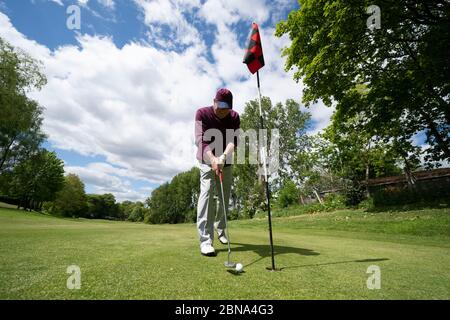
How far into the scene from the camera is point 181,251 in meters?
3.48

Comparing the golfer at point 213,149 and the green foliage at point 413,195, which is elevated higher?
the green foliage at point 413,195

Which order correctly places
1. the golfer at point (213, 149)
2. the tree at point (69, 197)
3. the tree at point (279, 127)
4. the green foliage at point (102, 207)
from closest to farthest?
1. the golfer at point (213, 149)
2. the tree at point (279, 127)
3. the tree at point (69, 197)
4. the green foliage at point (102, 207)

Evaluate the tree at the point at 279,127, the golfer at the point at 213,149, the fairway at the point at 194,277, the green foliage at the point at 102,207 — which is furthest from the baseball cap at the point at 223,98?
the green foliage at the point at 102,207

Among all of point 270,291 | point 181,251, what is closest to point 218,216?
point 181,251

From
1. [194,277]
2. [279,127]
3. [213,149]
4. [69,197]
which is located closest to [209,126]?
[213,149]

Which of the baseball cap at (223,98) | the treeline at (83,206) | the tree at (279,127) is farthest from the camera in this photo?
the treeline at (83,206)

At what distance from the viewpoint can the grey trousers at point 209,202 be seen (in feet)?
12.6

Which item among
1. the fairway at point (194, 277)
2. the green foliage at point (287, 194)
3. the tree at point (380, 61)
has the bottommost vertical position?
the fairway at point (194, 277)

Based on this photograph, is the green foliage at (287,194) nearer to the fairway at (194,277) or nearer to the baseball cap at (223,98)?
the baseball cap at (223,98)

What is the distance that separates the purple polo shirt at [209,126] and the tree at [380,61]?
1020 centimetres

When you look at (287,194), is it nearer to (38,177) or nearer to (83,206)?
(38,177)

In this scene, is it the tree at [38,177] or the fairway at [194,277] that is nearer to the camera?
the fairway at [194,277]

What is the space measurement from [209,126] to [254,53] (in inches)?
55.2

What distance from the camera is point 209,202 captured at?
4055 mm
